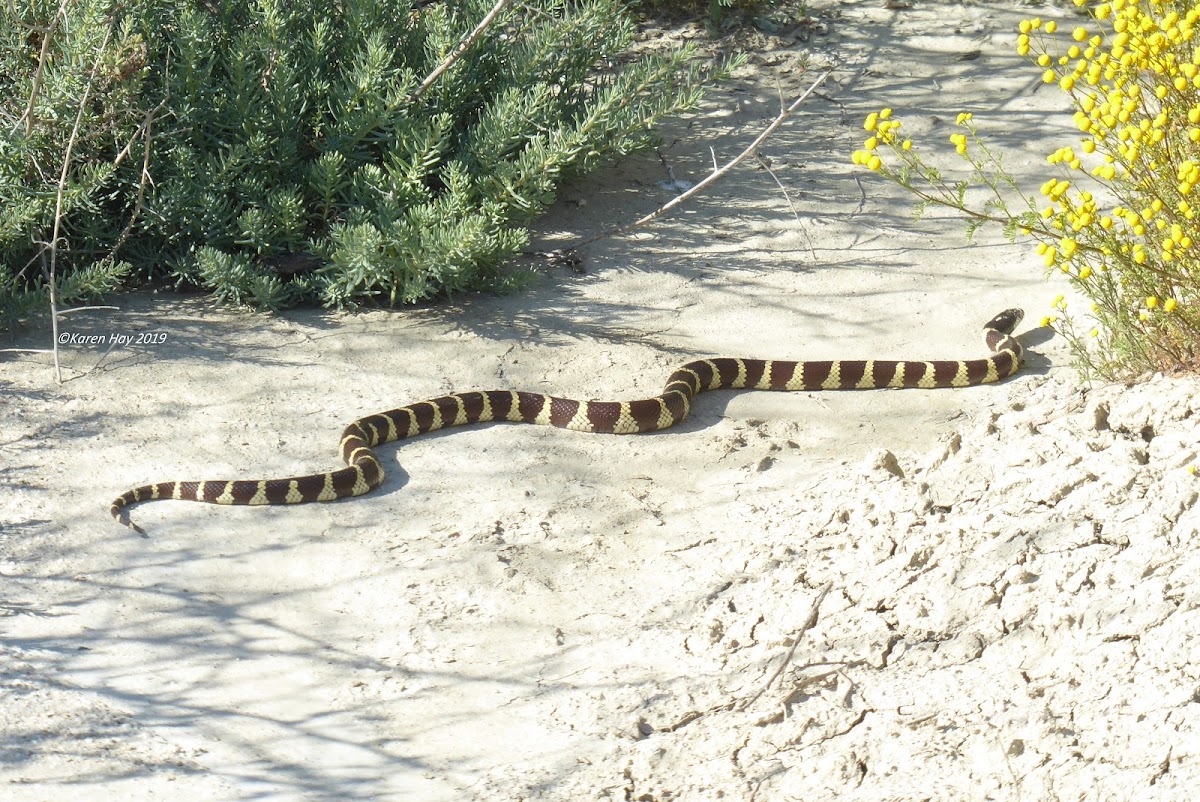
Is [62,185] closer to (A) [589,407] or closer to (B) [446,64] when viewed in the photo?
(B) [446,64]

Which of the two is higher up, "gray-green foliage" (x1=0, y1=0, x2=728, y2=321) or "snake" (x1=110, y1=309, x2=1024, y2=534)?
"gray-green foliage" (x1=0, y1=0, x2=728, y2=321)

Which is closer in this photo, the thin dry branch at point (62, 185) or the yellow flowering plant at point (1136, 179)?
the yellow flowering plant at point (1136, 179)

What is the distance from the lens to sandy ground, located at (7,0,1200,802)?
443cm

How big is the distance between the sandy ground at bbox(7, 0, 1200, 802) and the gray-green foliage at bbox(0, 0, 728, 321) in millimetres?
430

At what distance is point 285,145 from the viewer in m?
8.82

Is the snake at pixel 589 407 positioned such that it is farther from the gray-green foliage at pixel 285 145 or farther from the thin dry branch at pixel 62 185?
the thin dry branch at pixel 62 185

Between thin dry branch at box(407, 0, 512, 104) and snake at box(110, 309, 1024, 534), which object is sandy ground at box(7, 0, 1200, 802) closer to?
snake at box(110, 309, 1024, 534)

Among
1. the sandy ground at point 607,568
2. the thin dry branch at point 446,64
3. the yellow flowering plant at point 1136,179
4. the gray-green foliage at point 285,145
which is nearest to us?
the sandy ground at point 607,568

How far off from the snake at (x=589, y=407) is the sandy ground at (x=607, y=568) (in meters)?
0.12

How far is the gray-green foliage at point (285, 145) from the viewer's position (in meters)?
8.32

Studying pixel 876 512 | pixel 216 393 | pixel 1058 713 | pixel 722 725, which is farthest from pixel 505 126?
pixel 1058 713

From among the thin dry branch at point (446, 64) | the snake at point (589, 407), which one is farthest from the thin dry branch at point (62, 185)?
the thin dry branch at point (446, 64)

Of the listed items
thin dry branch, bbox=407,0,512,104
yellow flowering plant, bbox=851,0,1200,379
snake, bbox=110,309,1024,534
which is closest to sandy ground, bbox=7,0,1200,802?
snake, bbox=110,309,1024,534

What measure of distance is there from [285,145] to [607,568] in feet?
14.3
